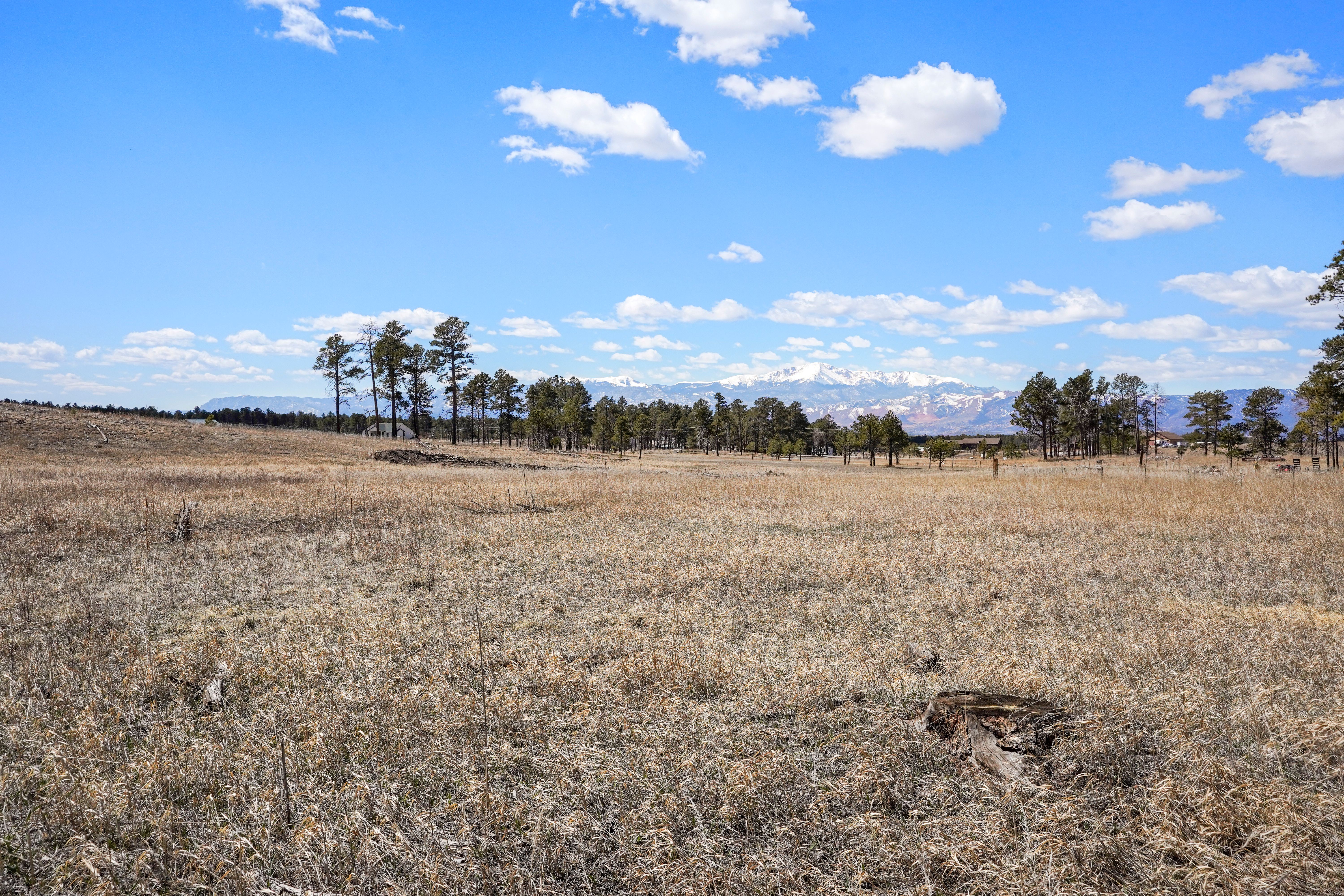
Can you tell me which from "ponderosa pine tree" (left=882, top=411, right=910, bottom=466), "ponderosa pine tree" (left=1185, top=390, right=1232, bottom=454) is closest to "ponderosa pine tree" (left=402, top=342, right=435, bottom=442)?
"ponderosa pine tree" (left=882, top=411, right=910, bottom=466)

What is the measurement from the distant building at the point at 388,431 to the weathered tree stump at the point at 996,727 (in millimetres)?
72058

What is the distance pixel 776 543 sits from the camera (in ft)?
47.2

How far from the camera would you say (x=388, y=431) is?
8581 centimetres

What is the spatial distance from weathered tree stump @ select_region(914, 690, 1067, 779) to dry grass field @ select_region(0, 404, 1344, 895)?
116 mm

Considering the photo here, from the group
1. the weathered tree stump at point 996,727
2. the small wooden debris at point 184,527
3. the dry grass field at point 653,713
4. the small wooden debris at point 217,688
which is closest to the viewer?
the dry grass field at point 653,713

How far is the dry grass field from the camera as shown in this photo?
371 centimetres

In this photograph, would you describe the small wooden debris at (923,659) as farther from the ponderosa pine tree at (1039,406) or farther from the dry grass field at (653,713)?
the ponderosa pine tree at (1039,406)

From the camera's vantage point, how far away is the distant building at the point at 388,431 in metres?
74.6

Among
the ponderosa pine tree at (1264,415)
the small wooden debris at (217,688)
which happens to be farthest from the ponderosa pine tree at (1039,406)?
the small wooden debris at (217,688)

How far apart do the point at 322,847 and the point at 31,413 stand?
58.3 meters

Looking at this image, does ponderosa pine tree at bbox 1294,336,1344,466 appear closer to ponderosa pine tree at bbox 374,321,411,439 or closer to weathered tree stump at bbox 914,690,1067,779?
weathered tree stump at bbox 914,690,1067,779

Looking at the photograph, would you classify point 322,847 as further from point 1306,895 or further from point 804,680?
point 1306,895

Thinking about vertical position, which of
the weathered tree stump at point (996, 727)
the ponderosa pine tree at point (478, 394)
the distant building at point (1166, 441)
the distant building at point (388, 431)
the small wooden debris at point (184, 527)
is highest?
the ponderosa pine tree at point (478, 394)

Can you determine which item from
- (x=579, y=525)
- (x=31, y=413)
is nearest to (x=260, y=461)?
(x=31, y=413)
